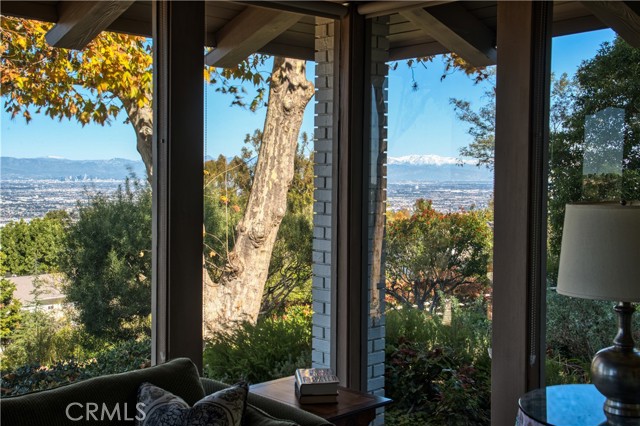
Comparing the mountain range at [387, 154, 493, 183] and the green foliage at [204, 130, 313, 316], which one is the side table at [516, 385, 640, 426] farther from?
the green foliage at [204, 130, 313, 316]

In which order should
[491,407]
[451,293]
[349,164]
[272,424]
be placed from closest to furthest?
[272,424], [491,407], [451,293], [349,164]

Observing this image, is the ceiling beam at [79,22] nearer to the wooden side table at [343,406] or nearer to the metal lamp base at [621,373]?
the wooden side table at [343,406]

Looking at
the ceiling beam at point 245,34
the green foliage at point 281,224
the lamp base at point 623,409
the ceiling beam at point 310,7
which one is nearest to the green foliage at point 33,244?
the green foliage at point 281,224

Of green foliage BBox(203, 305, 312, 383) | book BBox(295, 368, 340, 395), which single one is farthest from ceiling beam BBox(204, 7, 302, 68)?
book BBox(295, 368, 340, 395)

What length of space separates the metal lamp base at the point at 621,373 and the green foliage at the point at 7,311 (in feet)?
7.75

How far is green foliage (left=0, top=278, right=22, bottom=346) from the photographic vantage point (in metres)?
3.01

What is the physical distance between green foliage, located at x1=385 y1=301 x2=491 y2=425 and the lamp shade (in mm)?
1095

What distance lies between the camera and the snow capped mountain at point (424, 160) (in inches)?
153

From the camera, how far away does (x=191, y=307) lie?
3.44 m

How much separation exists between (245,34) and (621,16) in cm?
183

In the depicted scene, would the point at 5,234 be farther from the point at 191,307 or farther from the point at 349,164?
the point at 349,164

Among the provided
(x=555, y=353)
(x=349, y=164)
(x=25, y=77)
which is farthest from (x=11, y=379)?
(x=555, y=353)

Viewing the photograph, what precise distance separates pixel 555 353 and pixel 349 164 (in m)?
1.54

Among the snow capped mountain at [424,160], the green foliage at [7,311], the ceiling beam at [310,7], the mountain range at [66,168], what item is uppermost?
the ceiling beam at [310,7]
